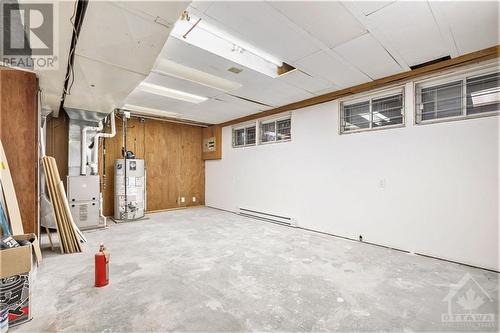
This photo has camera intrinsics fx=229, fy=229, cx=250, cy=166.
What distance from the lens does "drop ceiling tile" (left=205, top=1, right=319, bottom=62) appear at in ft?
6.25

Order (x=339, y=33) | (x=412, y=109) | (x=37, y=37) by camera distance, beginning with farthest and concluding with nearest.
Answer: (x=412, y=109) < (x=339, y=33) < (x=37, y=37)

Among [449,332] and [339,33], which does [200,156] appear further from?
[449,332]

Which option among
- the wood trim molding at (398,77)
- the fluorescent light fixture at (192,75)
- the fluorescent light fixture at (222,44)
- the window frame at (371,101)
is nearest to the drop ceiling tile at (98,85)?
the fluorescent light fixture at (192,75)

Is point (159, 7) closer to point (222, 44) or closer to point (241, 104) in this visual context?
point (222, 44)

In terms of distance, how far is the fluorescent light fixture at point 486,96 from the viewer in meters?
2.72

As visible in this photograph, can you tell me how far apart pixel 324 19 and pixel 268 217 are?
4.15 m

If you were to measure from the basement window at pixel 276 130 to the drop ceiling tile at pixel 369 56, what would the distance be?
208cm

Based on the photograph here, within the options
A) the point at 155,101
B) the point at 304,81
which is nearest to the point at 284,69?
the point at 304,81

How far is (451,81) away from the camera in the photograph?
3037mm

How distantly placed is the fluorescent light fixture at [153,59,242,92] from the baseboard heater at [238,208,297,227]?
2.90 metres

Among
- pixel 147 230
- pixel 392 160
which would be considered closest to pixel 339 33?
pixel 392 160

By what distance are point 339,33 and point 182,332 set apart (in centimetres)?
292

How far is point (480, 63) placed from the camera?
277cm

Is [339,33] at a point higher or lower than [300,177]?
higher
